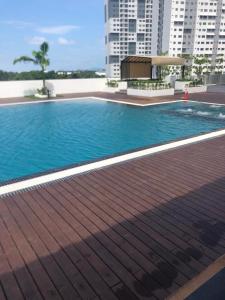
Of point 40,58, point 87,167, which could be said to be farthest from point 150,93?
point 87,167

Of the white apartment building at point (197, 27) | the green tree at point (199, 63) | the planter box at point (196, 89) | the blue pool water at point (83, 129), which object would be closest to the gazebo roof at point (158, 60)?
the planter box at point (196, 89)

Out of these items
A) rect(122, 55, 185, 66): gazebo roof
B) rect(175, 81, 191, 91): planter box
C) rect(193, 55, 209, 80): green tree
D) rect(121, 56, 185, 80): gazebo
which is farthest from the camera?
rect(193, 55, 209, 80): green tree

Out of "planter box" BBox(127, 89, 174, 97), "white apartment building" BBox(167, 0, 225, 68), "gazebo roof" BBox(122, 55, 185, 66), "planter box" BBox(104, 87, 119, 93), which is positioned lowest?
"planter box" BBox(127, 89, 174, 97)

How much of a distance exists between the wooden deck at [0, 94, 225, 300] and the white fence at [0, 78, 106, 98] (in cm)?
2089

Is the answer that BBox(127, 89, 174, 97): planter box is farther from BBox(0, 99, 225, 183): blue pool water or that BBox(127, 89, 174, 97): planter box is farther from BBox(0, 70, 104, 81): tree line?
BBox(0, 70, 104, 81): tree line

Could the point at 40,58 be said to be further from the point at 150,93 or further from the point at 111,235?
the point at 111,235

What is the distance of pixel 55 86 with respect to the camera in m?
26.8

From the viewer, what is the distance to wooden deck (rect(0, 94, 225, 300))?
3.35 meters

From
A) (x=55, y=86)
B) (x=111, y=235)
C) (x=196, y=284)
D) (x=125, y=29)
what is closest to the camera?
(x=196, y=284)

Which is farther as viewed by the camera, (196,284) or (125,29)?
(125,29)

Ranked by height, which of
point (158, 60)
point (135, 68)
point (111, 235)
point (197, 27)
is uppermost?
point (197, 27)

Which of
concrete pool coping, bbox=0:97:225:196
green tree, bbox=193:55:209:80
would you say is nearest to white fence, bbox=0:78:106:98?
green tree, bbox=193:55:209:80

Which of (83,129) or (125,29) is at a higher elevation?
(125,29)

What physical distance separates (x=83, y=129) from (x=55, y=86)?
14.4m
